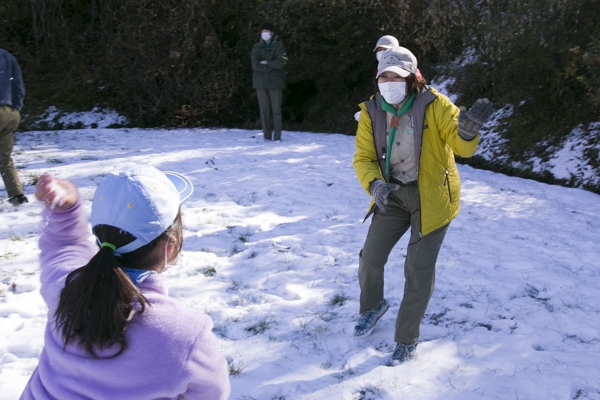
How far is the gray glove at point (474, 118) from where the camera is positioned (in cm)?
293

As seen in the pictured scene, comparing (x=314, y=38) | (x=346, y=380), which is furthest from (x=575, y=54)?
(x=346, y=380)

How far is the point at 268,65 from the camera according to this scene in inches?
419

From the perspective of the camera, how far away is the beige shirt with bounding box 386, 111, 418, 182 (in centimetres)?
334

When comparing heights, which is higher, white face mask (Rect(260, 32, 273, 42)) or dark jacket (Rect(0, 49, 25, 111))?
white face mask (Rect(260, 32, 273, 42))

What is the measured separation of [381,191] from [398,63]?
735mm

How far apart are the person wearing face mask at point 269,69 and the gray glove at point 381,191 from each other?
25.3 feet

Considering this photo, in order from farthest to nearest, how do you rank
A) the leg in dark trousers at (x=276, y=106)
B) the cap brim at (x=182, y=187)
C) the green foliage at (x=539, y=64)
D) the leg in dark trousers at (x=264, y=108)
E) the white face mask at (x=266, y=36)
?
the leg in dark trousers at (x=264, y=108) → the leg in dark trousers at (x=276, y=106) → the white face mask at (x=266, y=36) → the green foliage at (x=539, y=64) → the cap brim at (x=182, y=187)

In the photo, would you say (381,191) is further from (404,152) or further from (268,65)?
(268,65)

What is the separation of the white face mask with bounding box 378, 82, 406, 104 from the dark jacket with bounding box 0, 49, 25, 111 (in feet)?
14.3

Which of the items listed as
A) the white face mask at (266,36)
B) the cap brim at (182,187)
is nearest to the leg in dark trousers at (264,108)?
the white face mask at (266,36)

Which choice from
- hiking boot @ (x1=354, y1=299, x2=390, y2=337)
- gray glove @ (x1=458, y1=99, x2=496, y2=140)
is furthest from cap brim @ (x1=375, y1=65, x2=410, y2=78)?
hiking boot @ (x1=354, y1=299, x2=390, y2=337)

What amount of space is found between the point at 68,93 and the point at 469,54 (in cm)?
908

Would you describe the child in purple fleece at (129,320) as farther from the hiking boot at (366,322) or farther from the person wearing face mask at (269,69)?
the person wearing face mask at (269,69)

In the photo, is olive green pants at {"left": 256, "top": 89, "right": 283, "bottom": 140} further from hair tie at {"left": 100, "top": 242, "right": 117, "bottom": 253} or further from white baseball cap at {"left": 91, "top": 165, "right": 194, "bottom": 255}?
hair tie at {"left": 100, "top": 242, "right": 117, "bottom": 253}
